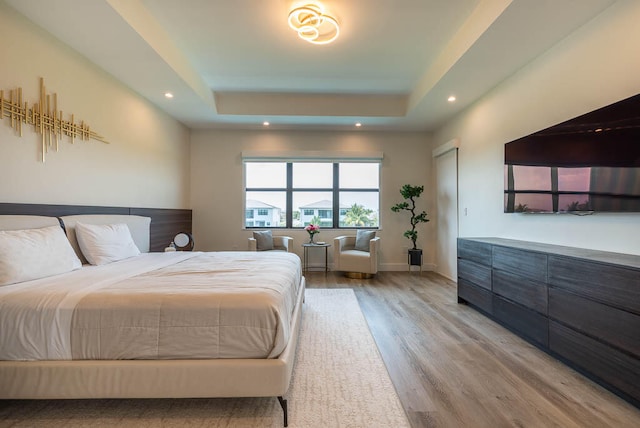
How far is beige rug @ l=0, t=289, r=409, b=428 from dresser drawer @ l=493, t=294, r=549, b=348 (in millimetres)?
1327

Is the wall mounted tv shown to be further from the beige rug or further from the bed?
the bed

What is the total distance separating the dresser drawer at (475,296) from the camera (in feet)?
9.97

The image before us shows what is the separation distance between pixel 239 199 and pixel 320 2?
375cm

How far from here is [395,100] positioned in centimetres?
Result: 487

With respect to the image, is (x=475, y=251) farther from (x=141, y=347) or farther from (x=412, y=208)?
(x=141, y=347)

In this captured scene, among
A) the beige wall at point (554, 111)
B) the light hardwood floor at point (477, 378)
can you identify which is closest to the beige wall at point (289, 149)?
the beige wall at point (554, 111)

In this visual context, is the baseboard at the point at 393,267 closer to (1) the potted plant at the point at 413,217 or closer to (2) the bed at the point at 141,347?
(1) the potted plant at the point at 413,217

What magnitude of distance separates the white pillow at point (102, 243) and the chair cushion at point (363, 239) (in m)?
3.52

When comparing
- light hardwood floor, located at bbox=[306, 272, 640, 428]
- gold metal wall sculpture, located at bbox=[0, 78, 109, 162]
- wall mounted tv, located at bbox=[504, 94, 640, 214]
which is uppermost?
gold metal wall sculpture, located at bbox=[0, 78, 109, 162]

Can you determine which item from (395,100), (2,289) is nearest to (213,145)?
(395,100)

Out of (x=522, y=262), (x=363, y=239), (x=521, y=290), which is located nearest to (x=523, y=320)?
(x=521, y=290)

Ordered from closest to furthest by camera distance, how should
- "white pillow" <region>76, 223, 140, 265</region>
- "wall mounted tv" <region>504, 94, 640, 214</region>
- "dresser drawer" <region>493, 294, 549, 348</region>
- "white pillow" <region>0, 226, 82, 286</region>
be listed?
"white pillow" <region>0, 226, 82, 286</region> < "wall mounted tv" <region>504, 94, 640, 214</region> < "dresser drawer" <region>493, 294, 549, 348</region> < "white pillow" <region>76, 223, 140, 265</region>

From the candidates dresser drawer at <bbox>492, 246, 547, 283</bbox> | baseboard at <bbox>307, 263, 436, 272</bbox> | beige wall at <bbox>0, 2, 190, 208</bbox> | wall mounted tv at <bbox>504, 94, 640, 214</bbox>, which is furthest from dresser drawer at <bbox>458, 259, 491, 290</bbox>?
beige wall at <bbox>0, 2, 190, 208</bbox>

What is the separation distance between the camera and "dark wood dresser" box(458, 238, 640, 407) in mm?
1687
